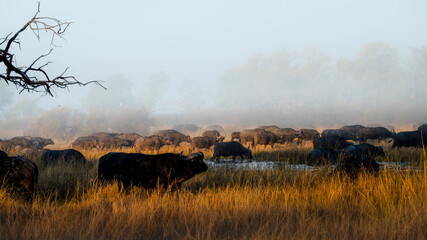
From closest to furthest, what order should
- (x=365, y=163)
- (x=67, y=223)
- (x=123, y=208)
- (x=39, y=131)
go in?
(x=67, y=223) → (x=123, y=208) → (x=365, y=163) → (x=39, y=131)

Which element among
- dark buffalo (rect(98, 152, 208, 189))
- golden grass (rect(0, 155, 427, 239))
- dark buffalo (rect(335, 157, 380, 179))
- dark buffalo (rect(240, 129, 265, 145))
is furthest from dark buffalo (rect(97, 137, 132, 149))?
dark buffalo (rect(335, 157, 380, 179))

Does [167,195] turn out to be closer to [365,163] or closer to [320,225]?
[320,225]

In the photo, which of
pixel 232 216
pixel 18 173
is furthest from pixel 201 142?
pixel 232 216

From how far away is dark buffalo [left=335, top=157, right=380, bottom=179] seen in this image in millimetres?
6840

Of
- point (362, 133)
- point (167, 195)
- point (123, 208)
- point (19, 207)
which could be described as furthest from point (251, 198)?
point (362, 133)

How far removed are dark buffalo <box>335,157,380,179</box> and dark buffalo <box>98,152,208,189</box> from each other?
9.07ft

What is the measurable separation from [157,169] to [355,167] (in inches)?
144

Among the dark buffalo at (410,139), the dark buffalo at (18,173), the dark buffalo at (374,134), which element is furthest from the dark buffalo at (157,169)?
the dark buffalo at (374,134)

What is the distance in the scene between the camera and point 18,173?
579cm

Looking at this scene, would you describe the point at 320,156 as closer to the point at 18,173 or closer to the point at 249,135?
the point at 18,173

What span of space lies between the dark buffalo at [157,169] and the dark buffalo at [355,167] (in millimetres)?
2765

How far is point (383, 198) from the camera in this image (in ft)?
16.6

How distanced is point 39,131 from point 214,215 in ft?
117

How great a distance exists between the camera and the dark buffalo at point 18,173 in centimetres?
573
